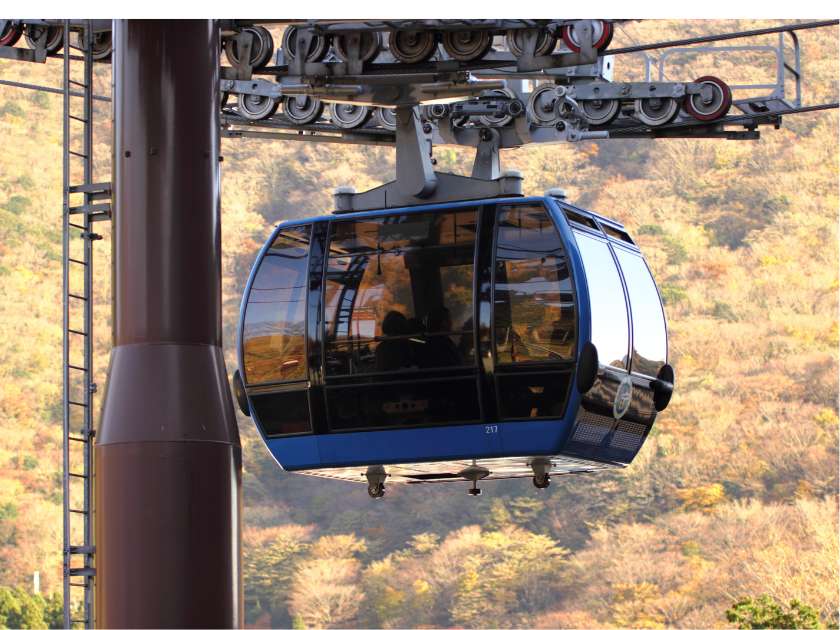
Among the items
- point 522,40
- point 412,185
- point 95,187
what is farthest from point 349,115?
point 95,187

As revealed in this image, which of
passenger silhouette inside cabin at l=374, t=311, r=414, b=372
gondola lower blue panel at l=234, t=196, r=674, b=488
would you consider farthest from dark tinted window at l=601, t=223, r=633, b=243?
passenger silhouette inside cabin at l=374, t=311, r=414, b=372

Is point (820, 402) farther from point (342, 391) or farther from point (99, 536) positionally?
point (99, 536)

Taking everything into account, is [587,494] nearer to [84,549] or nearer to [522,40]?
[522,40]

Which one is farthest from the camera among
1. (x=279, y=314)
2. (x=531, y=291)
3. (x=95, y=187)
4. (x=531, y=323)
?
(x=279, y=314)

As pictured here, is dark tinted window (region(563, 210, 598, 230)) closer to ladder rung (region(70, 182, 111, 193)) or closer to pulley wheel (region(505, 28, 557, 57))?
pulley wheel (region(505, 28, 557, 57))

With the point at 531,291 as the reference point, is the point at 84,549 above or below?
below

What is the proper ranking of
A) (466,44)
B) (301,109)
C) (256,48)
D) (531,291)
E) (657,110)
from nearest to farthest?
(256,48) → (466,44) → (531,291) → (301,109) → (657,110)

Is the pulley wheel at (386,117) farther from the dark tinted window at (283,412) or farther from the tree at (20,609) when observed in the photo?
the tree at (20,609)
